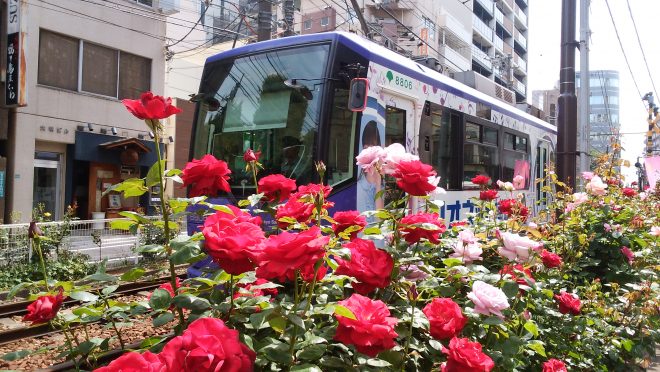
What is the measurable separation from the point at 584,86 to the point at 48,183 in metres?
15.7

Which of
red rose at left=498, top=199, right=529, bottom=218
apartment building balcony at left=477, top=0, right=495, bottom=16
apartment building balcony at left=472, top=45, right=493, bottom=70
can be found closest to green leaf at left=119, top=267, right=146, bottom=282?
red rose at left=498, top=199, right=529, bottom=218

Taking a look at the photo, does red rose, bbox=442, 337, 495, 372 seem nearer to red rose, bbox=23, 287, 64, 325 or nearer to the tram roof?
red rose, bbox=23, 287, 64, 325

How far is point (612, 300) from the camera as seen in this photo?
3.48 m

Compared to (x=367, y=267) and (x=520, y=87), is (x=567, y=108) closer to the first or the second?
(x=367, y=267)

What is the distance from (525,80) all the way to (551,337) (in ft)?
218

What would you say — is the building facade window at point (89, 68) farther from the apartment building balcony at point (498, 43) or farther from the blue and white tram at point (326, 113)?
the apartment building balcony at point (498, 43)

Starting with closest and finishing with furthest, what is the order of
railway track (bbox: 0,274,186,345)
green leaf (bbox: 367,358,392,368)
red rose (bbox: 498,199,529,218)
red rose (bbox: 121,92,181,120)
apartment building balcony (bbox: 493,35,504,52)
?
green leaf (bbox: 367,358,392,368), red rose (bbox: 121,92,181,120), red rose (bbox: 498,199,529,218), railway track (bbox: 0,274,186,345), apartment building balcony (bbox: 493,35,504,52)

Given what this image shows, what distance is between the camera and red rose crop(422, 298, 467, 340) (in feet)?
5.43

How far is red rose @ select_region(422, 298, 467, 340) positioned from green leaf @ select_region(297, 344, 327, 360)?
41 cm

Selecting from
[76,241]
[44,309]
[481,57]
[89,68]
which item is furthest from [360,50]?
[481,57]

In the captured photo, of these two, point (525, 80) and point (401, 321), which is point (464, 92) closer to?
point (401, 321)

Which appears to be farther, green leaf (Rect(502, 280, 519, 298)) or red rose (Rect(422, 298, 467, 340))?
green leaf (Rect(502, 280, 519, 298))

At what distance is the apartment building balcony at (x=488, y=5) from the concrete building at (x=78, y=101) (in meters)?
36.7

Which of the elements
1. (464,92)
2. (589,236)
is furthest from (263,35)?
(589,236)
